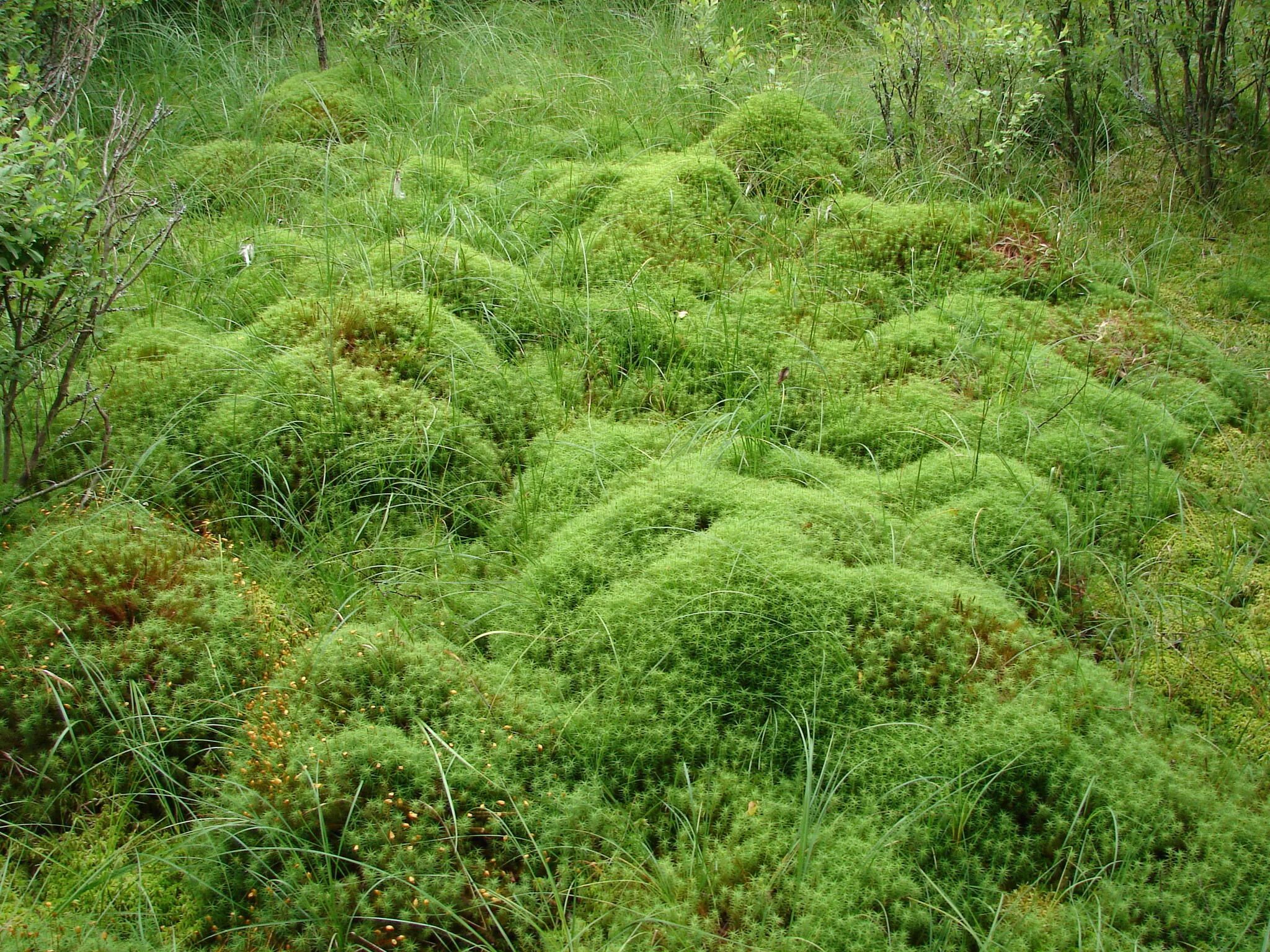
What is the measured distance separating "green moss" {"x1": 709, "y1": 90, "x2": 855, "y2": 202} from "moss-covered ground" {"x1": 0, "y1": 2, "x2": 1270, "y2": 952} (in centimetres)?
5

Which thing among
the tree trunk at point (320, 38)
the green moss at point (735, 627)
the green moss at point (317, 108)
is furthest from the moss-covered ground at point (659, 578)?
the tree trunk at point (320, 38)

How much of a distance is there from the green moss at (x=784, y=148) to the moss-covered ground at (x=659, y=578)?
0.05m

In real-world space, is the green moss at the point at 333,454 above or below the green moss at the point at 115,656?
above

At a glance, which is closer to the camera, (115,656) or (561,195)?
(115,656)

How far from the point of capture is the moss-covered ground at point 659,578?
6.96 ft

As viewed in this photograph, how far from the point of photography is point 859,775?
233 cm

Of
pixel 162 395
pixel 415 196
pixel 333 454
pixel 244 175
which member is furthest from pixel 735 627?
pixel 244 175

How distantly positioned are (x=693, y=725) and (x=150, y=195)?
13.0ft

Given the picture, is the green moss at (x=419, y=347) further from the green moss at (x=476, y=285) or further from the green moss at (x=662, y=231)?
the green moss at (x=662, y=231)

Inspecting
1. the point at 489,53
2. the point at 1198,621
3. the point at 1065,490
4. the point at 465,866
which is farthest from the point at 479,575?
the point at 489,53

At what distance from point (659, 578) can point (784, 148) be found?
10.1ft

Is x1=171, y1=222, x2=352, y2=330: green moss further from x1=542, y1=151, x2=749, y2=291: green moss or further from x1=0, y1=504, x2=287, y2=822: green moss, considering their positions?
x1=0, y1=504, x2=287, y2=822: green moss

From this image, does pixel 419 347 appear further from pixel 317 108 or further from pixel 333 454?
pixel 317 108

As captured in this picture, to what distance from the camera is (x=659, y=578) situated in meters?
2.74
